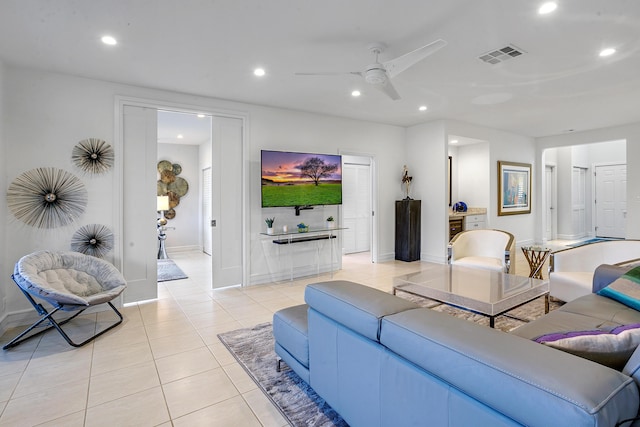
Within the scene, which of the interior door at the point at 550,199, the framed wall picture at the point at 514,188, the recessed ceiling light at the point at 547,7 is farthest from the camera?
the interior door at the point at 550,199

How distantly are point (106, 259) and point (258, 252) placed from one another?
185 cm

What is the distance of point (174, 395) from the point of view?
211 cm

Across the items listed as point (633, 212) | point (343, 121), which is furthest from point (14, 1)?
point (633, 212)

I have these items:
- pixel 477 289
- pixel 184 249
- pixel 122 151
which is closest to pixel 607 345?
pixel 477 289

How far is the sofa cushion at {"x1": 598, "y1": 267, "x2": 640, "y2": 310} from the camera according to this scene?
224 cm

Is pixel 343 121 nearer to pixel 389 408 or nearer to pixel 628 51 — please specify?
pixel 628 51

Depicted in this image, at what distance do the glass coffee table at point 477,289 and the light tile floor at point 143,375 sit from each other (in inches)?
60.9

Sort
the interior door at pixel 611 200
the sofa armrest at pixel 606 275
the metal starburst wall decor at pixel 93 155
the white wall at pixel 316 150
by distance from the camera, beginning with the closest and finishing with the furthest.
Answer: the sofa armrest at pixel 606 275, the metal starburst wall decor at pixel 93 155, the white wall at pixel 316 150, the interior door at pixel 611 200

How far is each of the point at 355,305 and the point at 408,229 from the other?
4.83 m

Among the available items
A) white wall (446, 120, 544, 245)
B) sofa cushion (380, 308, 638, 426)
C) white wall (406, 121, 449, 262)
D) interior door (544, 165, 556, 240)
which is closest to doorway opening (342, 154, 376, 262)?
white wall (406, 121, 449, 262)

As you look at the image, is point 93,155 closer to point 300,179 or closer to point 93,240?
point 93,240

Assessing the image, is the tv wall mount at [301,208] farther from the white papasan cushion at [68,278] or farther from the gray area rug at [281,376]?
the white papasan cushion at [68,278]

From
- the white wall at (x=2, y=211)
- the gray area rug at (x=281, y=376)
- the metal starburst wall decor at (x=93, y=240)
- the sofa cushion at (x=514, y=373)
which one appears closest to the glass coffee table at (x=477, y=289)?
the gray area rug at (x=281, y=376)

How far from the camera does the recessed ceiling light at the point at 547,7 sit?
Result: 2344mm
